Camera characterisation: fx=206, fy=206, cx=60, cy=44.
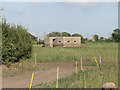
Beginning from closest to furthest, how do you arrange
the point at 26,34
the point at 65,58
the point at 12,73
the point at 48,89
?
1. the point at 48,89
2. the point at 12,73
3. the point at 26,34
4. the point at 65,58

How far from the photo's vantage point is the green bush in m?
17.6

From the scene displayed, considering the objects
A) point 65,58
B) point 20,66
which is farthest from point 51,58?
point 20,66

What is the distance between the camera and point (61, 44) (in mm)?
52531

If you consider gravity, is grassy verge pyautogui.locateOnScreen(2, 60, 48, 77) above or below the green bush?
below

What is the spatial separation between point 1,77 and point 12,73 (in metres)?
1.26

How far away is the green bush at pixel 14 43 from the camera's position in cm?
1761

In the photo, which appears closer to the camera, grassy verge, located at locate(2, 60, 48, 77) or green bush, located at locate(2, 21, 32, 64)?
grassy verge, located at locate(2, 60, 48, 77)

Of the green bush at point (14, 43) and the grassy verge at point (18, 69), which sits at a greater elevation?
the green bush at point (14, 43)

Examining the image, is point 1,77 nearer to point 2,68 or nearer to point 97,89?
point 2,68

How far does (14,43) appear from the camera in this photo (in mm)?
18984

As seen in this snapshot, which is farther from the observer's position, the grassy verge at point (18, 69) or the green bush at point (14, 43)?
the green bush at point (14, 43)

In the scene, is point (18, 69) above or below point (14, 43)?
below

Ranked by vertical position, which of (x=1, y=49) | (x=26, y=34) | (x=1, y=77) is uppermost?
(x=26, y=34)

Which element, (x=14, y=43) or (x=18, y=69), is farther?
(x=14, y=43)
